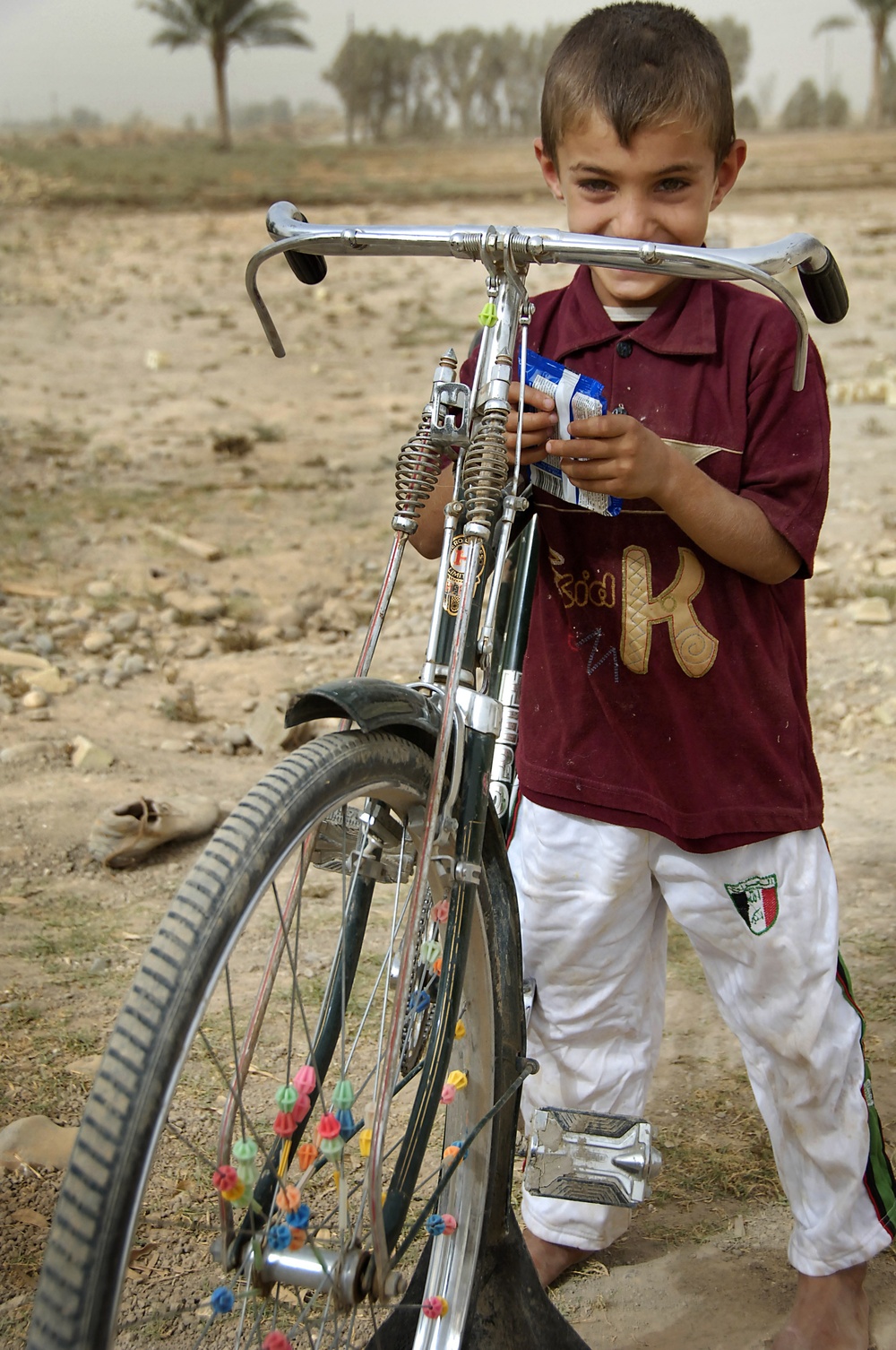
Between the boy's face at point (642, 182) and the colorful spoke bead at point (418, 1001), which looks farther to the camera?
the boy's face at point (642, 182)

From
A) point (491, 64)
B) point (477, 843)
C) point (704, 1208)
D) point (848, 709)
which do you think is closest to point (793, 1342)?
point (704, 1208)

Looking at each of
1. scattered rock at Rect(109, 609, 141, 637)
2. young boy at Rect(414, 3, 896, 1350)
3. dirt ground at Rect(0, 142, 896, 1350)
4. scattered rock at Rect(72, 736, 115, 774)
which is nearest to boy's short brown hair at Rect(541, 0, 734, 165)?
young boy at Rect(414, 3, 896, 1350)

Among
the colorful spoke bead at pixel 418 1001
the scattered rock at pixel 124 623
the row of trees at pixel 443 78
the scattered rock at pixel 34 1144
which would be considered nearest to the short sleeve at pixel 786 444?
the colorful spoke bead at pixel 418 1001

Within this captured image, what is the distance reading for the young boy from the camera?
1648 mm

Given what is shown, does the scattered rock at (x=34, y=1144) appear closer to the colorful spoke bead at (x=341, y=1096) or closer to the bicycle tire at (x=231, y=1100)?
the bicycle tire at (x=231, y=1100)

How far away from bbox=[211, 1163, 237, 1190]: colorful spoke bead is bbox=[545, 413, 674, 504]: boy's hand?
32.6 inches

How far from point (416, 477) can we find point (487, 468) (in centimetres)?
9

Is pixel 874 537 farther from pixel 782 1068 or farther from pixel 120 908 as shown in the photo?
pixel 782 1068

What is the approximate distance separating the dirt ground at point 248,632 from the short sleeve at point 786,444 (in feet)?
4.04

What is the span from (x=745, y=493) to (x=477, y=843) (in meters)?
0.57

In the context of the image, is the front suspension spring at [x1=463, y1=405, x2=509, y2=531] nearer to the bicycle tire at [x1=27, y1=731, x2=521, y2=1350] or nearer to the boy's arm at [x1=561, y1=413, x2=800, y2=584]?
the boy's arm at [x1=561, y1=413, x2=800, y2=584]

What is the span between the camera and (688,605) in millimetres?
1746

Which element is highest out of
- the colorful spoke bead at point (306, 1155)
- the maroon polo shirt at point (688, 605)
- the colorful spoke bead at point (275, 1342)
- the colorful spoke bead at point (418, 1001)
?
the maroon polo shirt at point (688, 605)

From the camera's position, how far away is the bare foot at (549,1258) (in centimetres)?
206
